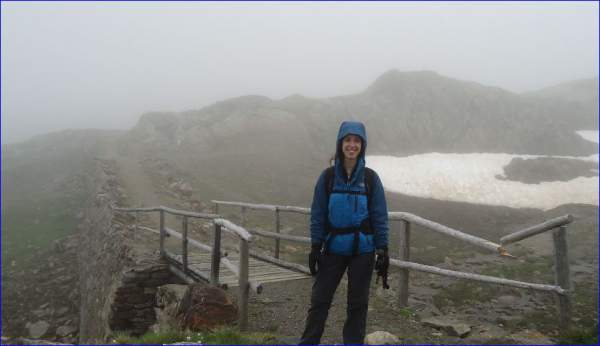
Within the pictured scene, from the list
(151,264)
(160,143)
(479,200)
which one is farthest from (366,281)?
(160,143)

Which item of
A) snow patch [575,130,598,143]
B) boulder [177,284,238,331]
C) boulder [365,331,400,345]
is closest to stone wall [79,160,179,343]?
boulder [177,284,238,331]

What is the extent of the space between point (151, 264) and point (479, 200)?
65.2 feet

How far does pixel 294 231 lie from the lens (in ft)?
56.4

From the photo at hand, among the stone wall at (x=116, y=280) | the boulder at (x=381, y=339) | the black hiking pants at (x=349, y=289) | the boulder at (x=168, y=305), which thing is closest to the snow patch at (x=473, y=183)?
the stone wall at (x=116, y=280)

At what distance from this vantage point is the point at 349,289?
434 centimetres

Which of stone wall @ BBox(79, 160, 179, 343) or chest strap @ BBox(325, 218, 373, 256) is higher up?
chest strap @ BBox(325, 218, 373, 256)

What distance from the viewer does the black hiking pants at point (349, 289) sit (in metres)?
4.21

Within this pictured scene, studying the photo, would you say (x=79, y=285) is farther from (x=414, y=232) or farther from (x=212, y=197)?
(x=414, y=232)

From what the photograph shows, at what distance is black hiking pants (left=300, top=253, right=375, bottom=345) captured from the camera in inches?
166

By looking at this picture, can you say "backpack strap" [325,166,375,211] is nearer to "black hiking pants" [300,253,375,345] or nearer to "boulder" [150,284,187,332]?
"black hiking pants" [300,253,375,345]

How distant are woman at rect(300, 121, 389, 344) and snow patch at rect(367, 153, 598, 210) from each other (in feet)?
71.3

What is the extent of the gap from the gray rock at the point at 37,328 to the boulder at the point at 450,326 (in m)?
11.0

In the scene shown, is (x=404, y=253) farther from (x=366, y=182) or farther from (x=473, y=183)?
(x=473, y=183)

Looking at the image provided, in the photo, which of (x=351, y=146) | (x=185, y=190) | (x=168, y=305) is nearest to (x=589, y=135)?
(x=185, y=190)
